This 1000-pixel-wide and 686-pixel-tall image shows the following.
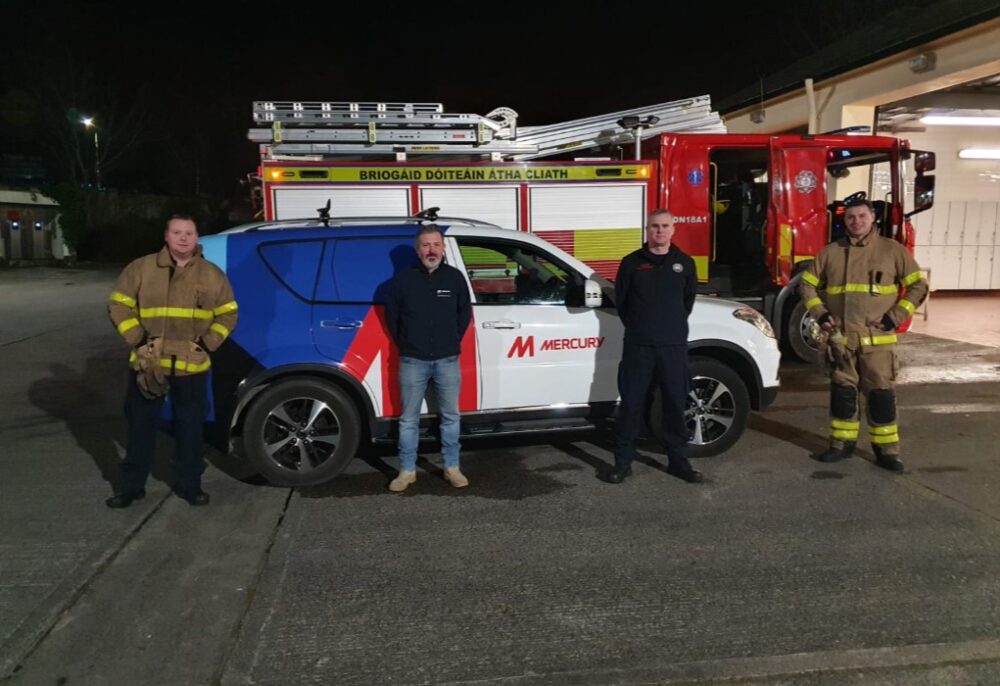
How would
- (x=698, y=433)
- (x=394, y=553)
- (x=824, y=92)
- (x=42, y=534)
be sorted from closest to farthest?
(x=394, y=553), (x=42, y=534), (x=698, y=433), (x=824, y=92)

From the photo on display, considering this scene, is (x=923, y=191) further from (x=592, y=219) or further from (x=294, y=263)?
(x=294, y=263)

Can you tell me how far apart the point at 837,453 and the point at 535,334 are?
237cm

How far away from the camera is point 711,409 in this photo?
5.57m

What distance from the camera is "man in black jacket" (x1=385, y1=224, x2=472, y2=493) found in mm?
4695

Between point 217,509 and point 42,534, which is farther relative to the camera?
point 217,509

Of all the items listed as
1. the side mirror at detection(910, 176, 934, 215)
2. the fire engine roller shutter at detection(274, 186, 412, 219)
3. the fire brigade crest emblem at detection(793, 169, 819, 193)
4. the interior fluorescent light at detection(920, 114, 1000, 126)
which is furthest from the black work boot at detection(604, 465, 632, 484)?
the interior fluorescent light at detection(920, 114, 1000, 126)

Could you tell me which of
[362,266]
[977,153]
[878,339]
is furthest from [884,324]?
[977,153]

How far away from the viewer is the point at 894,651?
312cm

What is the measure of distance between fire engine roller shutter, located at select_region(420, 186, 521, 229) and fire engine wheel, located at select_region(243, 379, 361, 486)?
3449 mm

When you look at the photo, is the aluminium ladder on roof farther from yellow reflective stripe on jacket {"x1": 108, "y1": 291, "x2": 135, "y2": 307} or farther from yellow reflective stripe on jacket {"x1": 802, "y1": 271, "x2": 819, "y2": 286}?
yellow reflective stripe on jacket {"x1": 108, "y1": 291, "x2": 135, "y2": 307}

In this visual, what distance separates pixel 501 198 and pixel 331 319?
3561 mm

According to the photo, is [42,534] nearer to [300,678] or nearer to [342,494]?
[342,494]

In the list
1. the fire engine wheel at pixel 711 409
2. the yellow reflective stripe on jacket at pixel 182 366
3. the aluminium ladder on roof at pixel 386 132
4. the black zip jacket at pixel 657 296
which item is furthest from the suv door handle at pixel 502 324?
the aluminium ladder on roof at pixel 386 132

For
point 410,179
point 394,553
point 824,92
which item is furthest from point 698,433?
point 824,92
